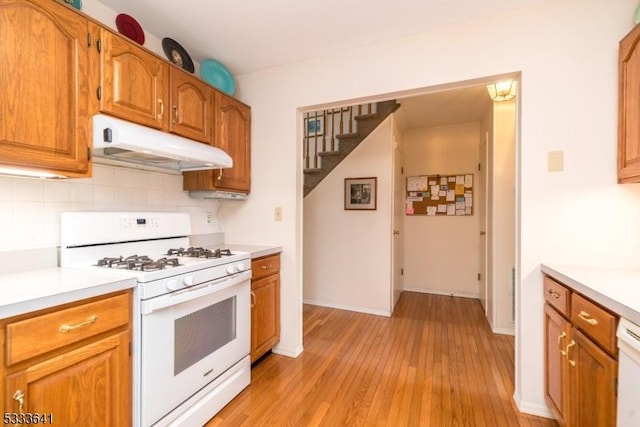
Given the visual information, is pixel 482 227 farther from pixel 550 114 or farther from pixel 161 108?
pixel 161 108

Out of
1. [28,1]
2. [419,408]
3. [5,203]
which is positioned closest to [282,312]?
[419,408]

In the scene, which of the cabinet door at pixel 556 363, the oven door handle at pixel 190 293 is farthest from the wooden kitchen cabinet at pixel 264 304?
the cabinet door at pixel 556 363

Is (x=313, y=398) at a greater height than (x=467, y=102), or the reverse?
(x=467, y=102)

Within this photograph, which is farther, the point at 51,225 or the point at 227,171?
the point at 227,171

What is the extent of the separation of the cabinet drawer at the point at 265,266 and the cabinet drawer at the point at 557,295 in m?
1.76

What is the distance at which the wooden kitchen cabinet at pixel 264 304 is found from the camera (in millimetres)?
2086

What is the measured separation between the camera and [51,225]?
1.50 meters

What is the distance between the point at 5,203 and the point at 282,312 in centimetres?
179

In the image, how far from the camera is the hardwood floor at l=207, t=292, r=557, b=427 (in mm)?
1646

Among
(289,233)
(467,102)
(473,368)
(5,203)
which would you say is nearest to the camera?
(5,203)

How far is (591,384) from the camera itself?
114 cm

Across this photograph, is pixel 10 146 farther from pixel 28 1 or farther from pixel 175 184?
Answer: pixel 175 184

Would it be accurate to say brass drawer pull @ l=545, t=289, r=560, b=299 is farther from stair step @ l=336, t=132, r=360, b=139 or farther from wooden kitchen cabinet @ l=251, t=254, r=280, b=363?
stair step @ l=336, t=132, r=360, b=139

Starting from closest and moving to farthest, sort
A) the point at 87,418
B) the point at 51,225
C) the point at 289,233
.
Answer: the point at 87,418 < the point at 51,225 < the point at 289,233
